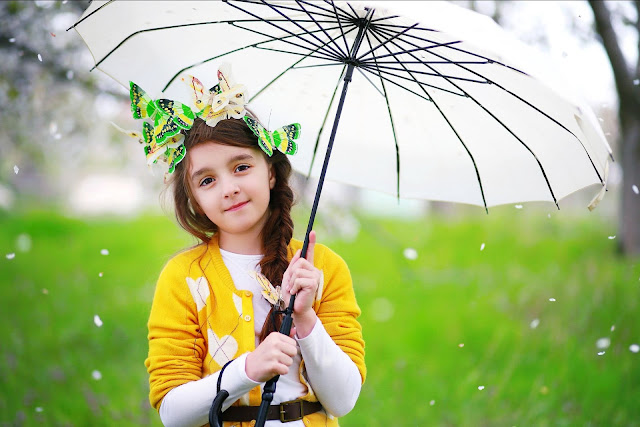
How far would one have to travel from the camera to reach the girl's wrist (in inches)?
74.6

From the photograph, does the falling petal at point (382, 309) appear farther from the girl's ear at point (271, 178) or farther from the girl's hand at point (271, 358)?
the girl's hand at point (271, 358)

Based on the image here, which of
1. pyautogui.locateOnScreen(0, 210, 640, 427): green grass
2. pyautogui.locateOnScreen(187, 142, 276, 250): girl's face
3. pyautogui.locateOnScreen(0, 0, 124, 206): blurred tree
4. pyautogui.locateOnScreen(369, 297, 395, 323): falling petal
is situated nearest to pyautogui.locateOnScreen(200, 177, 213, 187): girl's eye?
pyautogui.locateOnScreen(187, 142, 276, 250): girl's face

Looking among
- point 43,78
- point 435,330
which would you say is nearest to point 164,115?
point 43,78

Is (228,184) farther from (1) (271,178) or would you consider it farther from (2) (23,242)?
(2) (23,242)

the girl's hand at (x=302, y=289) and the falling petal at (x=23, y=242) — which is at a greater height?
the falling petal at (x=23, y=242)

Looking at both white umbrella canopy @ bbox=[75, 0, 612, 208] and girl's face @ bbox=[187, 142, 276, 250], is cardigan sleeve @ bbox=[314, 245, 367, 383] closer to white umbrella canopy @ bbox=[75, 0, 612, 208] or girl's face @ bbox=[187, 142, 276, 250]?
girl's face @ bbox=[187, 142, 276, 250]

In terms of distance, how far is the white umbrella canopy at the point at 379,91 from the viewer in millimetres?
2191

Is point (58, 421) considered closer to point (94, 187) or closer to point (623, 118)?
point (623, 118)

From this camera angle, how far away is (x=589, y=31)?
4.79 metres

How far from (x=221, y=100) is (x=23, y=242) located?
8.61 metres

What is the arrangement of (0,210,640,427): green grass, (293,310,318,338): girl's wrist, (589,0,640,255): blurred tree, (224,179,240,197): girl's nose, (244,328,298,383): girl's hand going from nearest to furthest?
(244,328,298,383): girl's hand
(293,310,318,338): girl's wrist
(224,179,240,197): girl's nose
(0,210,640,427): green grass
(589,0,640,255): blurred tree

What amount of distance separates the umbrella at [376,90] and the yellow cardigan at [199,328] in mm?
404

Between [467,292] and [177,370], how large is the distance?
4.71 meters

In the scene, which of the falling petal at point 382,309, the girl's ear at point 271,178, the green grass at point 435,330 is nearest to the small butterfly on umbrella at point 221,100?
the girl's ear at point 271,178
